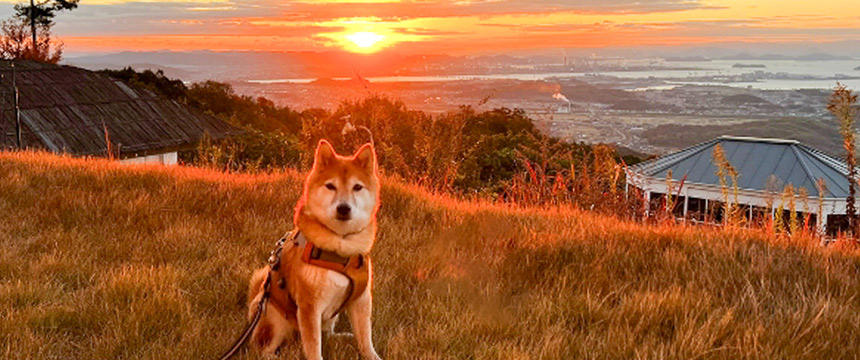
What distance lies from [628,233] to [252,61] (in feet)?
173

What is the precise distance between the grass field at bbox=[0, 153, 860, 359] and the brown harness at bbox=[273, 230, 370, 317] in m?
0.49

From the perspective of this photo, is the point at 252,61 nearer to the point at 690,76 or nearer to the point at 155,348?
the point at 690,76

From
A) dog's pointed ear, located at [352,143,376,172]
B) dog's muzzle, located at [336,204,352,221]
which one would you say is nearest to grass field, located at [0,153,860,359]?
dog's muzzle, located at [336,204,352,221]

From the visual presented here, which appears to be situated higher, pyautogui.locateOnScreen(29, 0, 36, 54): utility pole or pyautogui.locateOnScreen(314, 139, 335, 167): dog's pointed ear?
pyautogui.locateOnScreen(29, 0, 36, 54): utility pole

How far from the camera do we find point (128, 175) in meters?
7.48

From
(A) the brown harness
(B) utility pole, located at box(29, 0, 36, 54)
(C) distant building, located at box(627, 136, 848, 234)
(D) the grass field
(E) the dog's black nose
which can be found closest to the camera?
(E) the dog's black nose

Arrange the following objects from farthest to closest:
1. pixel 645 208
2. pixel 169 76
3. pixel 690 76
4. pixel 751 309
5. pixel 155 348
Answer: pixel 690 76, pixel 169 76, pixel 645 208, pixel 751 309, pixel 155 348

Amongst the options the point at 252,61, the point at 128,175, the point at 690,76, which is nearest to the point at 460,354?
the point at 128,175

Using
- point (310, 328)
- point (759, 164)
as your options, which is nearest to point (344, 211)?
point (310, 328)

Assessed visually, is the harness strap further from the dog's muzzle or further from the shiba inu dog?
the dog's muzzle

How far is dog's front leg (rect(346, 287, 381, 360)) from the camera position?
3264 millimetres

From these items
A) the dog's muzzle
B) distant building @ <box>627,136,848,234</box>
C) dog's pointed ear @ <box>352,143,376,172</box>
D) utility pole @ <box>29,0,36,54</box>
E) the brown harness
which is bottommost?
distant building @ <box>627,136,848,234</box>

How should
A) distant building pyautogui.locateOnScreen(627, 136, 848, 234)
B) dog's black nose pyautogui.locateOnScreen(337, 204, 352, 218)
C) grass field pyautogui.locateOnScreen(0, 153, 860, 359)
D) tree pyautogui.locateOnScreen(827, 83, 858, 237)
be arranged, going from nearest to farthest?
dog's black nose pyautogui.locateOnScreen(337, 204, 352, 218)
grass field pyautogui.locateOnScreen(0, 153, 860, 359)
tree pyautogui.locateOnScreen(827, 83, 858, 237)
distant building pyautogui.locateOnScreen(627, 136, 848, 234)

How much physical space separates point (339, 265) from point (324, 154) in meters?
0.49
